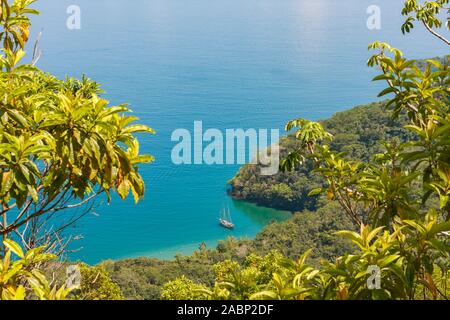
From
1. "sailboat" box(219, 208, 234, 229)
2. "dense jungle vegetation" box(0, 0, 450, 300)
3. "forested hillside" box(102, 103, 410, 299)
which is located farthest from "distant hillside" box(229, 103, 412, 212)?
"dense jungle vegetation" box(0, 0, 450, 300)

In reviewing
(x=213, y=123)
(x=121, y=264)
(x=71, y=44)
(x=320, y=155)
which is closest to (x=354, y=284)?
(x=320, y=155)

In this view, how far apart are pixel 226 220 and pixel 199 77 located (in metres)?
34.0

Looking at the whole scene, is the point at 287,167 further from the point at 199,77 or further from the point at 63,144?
the point at 199,77

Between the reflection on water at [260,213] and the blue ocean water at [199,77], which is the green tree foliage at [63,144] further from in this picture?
the reflection on water at [260,213]

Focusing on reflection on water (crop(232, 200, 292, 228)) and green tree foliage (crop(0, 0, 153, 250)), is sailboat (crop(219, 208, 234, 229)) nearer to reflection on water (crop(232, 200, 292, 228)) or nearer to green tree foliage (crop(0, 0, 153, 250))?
reflection on water (crop(232, 200, 292, 228))

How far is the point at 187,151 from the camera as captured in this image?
44.9 metres

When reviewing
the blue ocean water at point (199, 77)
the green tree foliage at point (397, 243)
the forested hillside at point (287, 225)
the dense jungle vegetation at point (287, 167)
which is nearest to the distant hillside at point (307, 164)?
the forested hillside at point (287, 225)

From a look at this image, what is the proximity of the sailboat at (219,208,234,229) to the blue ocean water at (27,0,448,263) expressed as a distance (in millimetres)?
525

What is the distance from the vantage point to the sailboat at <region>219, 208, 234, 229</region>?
32062 millimetres

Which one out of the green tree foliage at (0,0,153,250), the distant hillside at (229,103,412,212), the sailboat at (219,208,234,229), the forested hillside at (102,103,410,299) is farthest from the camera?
the sailboat at (219,208,234,229)

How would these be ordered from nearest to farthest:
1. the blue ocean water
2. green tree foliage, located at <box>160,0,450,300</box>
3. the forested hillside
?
green tree foliage, located at <box>160,0,450,300</box> < the forested hillside < the blue ocean water

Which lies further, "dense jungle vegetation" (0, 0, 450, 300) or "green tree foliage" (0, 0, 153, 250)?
"green tree foliage" (0, 0, 153, 250)
